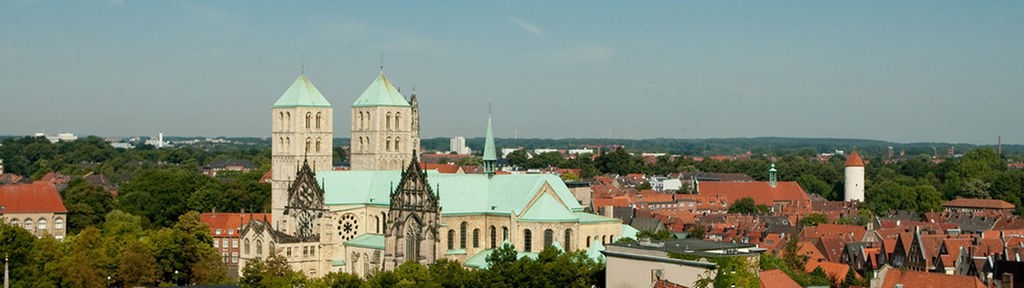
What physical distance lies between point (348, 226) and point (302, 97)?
11121 millimetres

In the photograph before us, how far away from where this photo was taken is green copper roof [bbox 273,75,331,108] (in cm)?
9444

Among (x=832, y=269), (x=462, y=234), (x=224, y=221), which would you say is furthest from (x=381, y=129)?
(x=832, y=269)

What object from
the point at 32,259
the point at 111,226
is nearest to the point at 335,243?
the point at 32,259

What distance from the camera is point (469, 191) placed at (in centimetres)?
8556

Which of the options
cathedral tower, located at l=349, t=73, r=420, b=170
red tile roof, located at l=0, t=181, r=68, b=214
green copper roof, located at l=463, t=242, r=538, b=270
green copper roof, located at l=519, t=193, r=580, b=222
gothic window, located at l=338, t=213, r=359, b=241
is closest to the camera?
green copper roof, located at l=463, t=242, r=538, b=270

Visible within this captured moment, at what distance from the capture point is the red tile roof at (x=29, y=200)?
113375 millimetres

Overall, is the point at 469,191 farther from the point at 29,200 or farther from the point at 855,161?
the point at 855,161

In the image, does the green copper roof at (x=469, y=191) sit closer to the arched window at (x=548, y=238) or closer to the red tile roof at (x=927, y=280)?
the arched window at (x=548, y=238)

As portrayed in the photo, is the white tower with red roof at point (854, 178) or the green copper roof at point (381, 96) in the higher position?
the green copper roof at point (381, 96)

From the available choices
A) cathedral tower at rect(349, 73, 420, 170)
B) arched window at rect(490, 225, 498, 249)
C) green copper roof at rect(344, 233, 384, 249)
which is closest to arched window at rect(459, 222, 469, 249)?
arched window at rect(490, 225, 498, 249)

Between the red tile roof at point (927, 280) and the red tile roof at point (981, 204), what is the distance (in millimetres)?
93401

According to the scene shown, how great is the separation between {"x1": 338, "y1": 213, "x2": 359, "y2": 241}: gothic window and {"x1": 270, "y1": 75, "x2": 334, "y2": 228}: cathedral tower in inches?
239

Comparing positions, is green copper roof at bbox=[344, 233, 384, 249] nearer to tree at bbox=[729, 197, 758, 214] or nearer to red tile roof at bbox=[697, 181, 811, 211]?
tree at bbox=[729, 197, 758, 214]

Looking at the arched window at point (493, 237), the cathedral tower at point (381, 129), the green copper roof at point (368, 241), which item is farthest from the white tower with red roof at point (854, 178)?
the green copper roof at point (368, 241)
